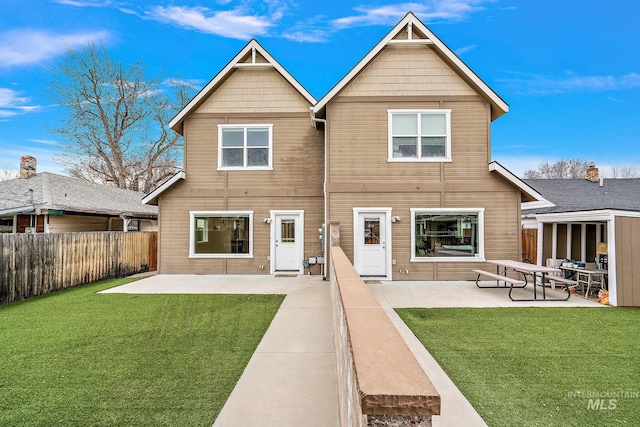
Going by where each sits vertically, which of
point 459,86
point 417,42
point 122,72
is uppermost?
point 122,72

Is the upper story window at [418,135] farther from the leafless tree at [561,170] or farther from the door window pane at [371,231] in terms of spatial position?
the leafless tree at [561,170]

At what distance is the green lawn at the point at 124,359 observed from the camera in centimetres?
296

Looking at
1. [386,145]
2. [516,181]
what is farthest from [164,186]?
[516,181]

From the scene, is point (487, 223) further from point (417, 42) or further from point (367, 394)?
point (367, 394)

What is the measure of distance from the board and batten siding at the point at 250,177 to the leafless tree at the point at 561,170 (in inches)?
1506

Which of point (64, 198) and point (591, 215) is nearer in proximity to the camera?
point (591, 215)

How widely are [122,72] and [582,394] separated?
29.5 m

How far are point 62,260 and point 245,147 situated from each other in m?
6.26

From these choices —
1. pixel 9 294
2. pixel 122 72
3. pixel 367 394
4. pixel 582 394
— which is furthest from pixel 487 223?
pixel 122 72

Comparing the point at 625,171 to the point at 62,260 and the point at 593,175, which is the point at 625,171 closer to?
the point at 593,175

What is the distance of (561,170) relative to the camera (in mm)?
38156

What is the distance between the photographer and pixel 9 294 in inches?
292

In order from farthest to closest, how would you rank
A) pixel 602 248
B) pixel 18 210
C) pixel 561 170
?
pixel 561 170 < pixel 18 210 < pixel 602 248

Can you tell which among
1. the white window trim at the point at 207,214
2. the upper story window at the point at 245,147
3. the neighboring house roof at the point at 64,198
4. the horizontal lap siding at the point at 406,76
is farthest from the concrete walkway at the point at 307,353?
the horizontal lap siding at the point at 406,76
